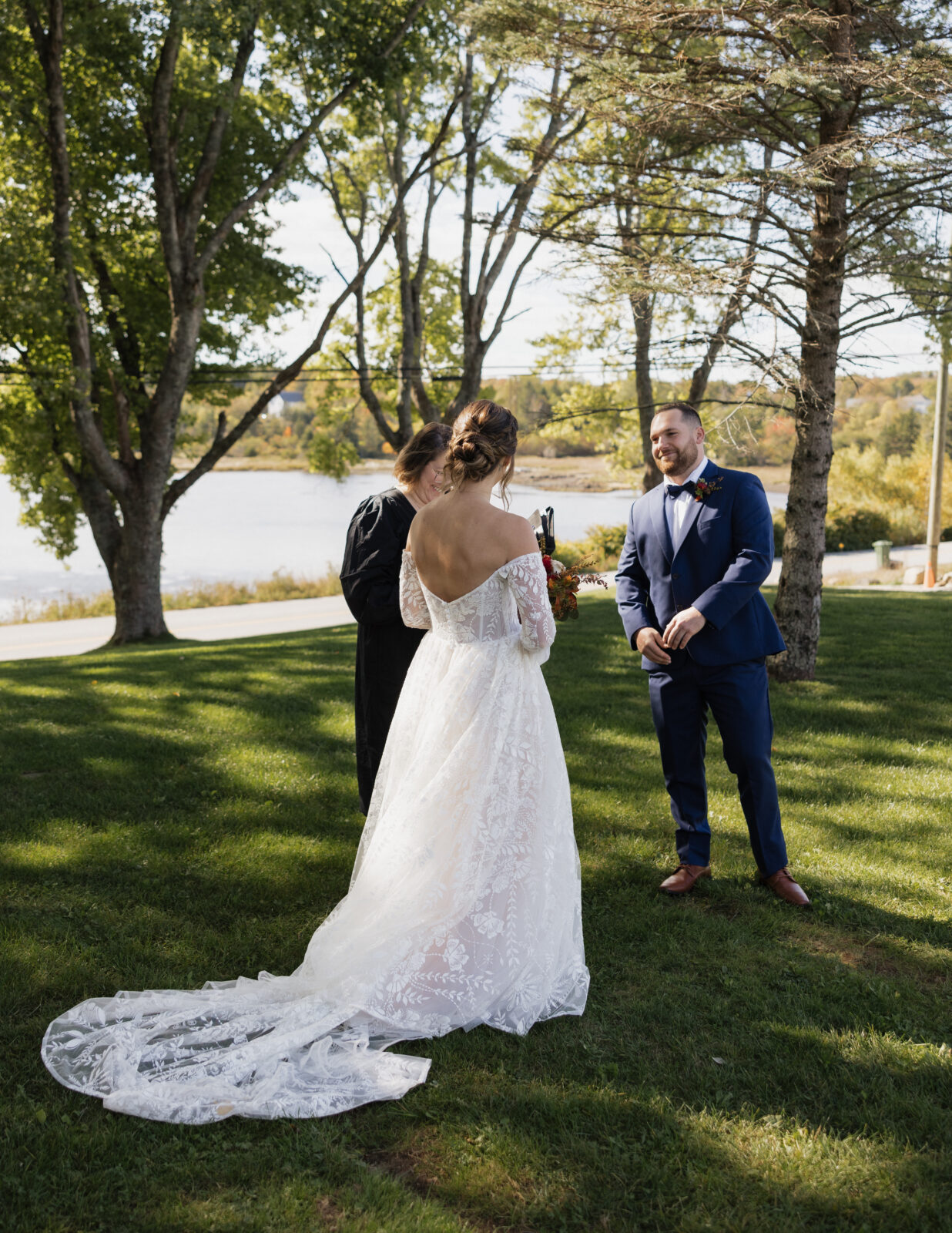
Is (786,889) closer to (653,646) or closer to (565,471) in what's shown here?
(653,646)

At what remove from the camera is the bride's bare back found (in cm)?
372

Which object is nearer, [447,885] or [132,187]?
[447,885]

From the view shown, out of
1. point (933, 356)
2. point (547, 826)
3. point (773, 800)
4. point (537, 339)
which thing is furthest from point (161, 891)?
point (537, 339)

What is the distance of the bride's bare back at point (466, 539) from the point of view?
372cm

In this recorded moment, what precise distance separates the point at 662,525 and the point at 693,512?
0.18 meters

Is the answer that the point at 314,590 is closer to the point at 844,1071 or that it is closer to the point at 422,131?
the point at 422,131

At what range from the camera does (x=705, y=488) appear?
182 inches

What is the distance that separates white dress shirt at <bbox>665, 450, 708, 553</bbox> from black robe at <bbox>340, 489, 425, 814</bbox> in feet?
4.24

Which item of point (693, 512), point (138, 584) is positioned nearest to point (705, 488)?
point (693, 512)

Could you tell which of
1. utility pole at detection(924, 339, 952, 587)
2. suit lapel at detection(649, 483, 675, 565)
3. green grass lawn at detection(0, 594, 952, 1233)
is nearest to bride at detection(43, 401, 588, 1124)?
green grass lawn at detection(0, 594, 952, 1233)

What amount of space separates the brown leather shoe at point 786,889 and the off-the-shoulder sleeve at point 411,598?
2.18 m

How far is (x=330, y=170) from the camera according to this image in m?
20.5

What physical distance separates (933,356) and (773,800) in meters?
7.23

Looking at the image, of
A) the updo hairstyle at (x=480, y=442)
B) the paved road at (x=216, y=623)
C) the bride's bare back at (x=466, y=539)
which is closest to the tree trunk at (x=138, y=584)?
the paved road at (x=216, y=623)
